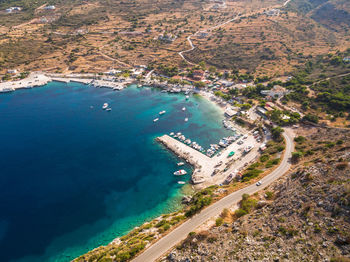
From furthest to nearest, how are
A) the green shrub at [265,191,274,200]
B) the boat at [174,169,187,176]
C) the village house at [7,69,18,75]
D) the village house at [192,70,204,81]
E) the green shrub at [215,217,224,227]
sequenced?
the village house at [7,69,18,75]
the village house at [192,70,204,81]
the boat at [174,169,187,176]
the green shrub at [265,191,274,200]
the green shrub at [215,217,224,227]

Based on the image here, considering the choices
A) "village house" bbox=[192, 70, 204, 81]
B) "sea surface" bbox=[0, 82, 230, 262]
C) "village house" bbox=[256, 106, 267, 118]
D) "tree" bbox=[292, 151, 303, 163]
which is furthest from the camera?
"village house" bbox=[192, 70, 204, 81]

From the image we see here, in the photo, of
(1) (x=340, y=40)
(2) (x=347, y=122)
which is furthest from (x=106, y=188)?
(1) (x=340, y=40)

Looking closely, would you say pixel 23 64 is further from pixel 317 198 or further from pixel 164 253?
pixel 317 198

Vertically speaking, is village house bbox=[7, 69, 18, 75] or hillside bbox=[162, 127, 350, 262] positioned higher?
village house bbox=[7, 69, 18, 75]

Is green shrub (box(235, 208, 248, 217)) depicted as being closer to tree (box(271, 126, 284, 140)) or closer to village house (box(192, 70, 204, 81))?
tree (box(271, 126, 284, 140))

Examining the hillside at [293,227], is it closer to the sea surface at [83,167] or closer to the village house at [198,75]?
the sea surface at [83,167]

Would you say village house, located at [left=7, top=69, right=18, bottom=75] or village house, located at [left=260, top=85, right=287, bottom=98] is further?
village house, located at [left=7, top=69, right=18, bottom=75]

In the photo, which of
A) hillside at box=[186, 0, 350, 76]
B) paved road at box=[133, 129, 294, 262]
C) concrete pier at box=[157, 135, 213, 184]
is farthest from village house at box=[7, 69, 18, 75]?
paved road at box=[133, 129, 294, 262]

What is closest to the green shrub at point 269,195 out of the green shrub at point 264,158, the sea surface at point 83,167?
the green shrub at point 264,158
